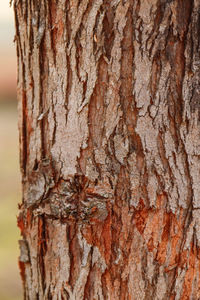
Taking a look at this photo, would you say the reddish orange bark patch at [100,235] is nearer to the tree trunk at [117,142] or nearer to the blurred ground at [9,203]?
the tree trunk at [117,142]

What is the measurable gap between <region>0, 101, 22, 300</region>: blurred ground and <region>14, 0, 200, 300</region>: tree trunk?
250 cm

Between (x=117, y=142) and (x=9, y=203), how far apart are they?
14.7ft

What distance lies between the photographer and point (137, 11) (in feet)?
4.78

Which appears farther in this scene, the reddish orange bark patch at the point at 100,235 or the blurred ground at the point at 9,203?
the blurred ground at the point at 9,203

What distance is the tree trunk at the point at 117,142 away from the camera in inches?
58.1

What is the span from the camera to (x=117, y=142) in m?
1.51

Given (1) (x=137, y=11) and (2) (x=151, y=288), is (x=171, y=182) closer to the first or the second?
(2) (x=151, y=288)

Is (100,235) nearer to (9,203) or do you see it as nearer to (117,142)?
(117,142)

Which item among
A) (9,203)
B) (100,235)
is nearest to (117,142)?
(100,235)

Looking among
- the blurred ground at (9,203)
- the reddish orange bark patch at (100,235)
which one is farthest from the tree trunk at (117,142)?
the blurred ground at (9,203)

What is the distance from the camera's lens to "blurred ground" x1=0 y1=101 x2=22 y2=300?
4527 mm

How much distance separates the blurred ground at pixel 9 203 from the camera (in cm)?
453

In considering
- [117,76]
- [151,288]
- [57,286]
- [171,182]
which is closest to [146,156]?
[171,182]

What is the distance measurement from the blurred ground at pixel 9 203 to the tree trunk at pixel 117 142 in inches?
98.4
